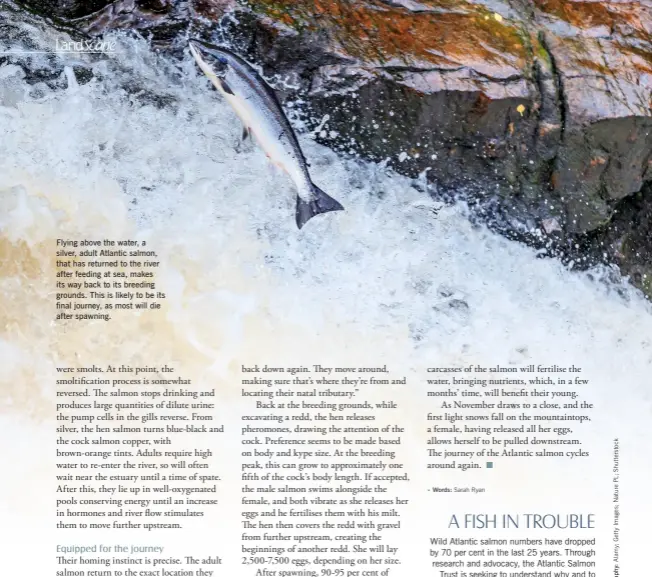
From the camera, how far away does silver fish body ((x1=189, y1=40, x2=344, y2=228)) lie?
5.44 ft

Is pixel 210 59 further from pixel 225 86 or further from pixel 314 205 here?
pixel 314 205

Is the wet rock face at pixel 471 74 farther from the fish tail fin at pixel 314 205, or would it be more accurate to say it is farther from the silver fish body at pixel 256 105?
the fish tail fin at pixel 314 205

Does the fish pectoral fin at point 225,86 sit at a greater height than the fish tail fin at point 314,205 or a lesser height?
greater

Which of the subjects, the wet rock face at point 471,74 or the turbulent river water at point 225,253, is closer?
the wet rock face at point 471,74

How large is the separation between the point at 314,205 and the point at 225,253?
32cm

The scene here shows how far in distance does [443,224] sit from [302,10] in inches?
30.8

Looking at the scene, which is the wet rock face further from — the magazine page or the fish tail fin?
the fish tail fin

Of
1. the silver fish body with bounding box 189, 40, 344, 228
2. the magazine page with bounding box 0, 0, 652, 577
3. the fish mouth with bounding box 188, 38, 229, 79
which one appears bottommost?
the magazine page with bounding box 0, 0, 652, 577

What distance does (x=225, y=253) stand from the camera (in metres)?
1.76

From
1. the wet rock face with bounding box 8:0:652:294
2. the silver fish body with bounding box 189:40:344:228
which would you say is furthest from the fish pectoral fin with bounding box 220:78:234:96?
the wet rock face with bounding box 8:0:652:294

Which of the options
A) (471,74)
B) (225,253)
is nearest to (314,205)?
(225,253)

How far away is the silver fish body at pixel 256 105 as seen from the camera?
1.66m

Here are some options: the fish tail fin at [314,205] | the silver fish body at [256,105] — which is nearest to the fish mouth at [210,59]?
the silver fish body at [256,105]

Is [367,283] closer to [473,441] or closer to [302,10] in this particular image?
[473,441]
